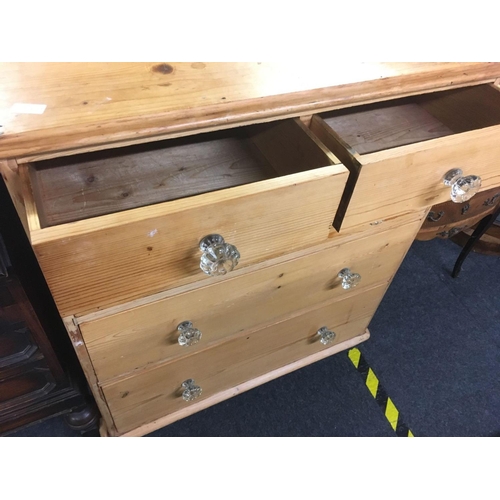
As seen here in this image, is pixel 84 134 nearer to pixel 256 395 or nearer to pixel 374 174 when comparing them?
pixel 374 174

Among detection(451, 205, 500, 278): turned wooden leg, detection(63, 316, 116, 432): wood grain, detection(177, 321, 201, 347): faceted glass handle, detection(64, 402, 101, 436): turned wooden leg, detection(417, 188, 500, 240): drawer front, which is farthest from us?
detection(451, 205, 500, 278): turned wooden leg

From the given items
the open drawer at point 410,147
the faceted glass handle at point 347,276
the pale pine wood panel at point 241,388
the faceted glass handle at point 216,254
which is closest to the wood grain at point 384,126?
the open drawer at point 410,147

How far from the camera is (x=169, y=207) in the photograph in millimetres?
455

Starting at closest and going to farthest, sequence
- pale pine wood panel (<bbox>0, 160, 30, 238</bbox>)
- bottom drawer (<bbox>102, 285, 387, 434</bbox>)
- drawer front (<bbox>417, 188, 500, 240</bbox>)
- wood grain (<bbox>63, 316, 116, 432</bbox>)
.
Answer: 1. pale pine wood panel (<bbox>0, 160, 30, 238</bbox>)
2. wood grain (<bbox>63, 316, 116, 432</bbox>)
3. bottom drawer (<bbox>102, 285, 387, 434</bbox>)
4. drawer front (<bbox>417, 188, 500, 240</bbox>)

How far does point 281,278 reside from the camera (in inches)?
27.1

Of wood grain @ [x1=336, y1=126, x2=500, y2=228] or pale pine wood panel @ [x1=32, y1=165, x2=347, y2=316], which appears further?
wood grain @ [x1=336, y1=126, x2=500, y2=228]

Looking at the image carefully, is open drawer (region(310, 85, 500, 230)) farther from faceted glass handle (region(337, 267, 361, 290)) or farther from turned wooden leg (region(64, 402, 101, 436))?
turned wooden leg (region(64, 402, 101, 436))

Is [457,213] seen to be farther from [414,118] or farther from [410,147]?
[410,147]

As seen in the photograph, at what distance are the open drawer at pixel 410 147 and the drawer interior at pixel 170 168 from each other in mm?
50

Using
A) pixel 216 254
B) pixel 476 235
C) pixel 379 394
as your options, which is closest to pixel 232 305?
pixel 216 254

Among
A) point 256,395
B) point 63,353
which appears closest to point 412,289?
point 256,395

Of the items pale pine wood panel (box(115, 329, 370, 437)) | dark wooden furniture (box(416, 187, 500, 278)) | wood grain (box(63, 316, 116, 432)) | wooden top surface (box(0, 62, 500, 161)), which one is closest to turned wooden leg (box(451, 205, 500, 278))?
dark wooden furniture (box(416, 187, 500, 278))

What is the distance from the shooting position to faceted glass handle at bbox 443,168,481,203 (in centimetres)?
63

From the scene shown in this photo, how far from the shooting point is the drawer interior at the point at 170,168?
55 cm
